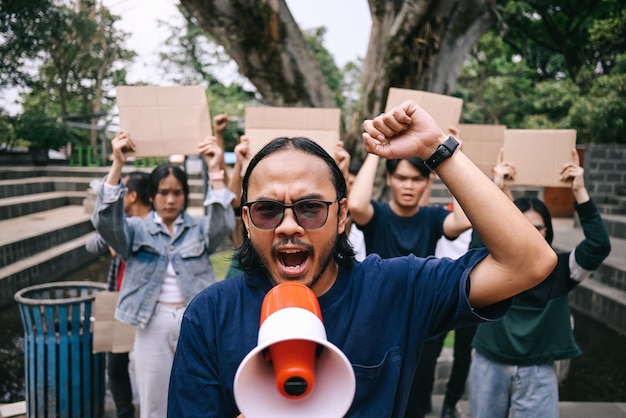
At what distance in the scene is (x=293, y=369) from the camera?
1.02 meters

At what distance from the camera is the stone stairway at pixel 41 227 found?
6.87 metres

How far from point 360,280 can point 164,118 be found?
1935mm

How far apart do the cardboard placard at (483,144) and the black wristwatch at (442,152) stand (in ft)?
6.83

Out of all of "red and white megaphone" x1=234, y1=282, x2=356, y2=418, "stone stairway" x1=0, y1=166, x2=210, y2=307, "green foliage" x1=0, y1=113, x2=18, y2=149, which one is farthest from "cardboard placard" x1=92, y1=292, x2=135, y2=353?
"green foliage" x1=0, y1=113, x2=18, y2=149

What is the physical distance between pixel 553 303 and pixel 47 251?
777 centimetres

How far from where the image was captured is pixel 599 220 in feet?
8.11

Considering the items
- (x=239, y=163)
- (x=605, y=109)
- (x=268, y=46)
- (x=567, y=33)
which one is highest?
(x=567, y=33)

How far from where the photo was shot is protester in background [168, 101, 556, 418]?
123cm

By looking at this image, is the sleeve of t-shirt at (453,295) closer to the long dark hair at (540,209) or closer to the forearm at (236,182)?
the long dark hair at (540,209)

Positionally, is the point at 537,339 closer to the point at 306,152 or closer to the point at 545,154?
the point at 545,154

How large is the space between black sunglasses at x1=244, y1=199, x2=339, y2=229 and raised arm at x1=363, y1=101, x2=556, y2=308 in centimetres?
21

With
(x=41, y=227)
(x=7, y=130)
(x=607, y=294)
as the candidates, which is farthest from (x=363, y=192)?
(x=7, y=130)

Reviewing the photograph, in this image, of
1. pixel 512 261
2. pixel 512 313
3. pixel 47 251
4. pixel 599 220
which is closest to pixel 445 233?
pixel 512 313

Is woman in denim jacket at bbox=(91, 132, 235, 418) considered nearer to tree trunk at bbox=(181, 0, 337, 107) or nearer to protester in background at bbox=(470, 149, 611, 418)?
protester in background at bbox=(470, 149, 611, 418)
